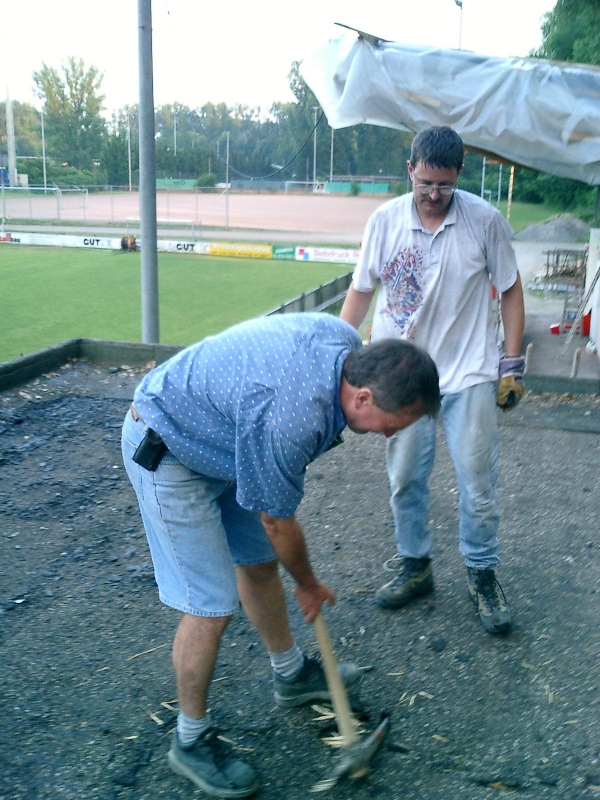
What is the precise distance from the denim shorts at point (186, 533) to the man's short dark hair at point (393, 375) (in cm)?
62

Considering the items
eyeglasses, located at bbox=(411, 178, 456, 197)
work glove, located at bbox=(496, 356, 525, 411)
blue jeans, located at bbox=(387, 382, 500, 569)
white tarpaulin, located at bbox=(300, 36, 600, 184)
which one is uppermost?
white tarpaulin, located at bbox=(300, 36, 600, 184)

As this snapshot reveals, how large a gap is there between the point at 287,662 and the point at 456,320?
5.06 feet

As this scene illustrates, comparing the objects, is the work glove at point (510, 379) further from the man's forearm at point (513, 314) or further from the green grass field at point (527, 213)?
A: the green grass field at point (527, 213)

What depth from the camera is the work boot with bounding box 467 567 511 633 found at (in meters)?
3.36

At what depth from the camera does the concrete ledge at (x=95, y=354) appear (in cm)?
786

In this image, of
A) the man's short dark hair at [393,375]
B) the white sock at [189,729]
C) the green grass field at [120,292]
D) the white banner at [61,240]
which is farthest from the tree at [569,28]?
the white sock at [189,729]

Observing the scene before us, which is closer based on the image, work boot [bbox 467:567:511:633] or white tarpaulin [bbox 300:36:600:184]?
work boot [bbox 467:567:511:633]

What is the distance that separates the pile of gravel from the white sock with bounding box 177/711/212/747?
21.5m

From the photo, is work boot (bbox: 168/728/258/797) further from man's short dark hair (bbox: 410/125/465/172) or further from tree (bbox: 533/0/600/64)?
tree (bbox: 533/0/600/64)

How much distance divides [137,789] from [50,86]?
850 inches

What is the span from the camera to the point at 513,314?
3463 mm

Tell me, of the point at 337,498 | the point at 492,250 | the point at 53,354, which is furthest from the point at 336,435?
the point at 53,354

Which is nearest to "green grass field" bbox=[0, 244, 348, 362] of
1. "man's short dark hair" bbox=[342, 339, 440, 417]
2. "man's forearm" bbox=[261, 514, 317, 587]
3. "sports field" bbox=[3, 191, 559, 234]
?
"sports field" bbox=[3, 191, 559, 234]

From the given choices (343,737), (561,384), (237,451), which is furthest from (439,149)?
(561,384)
